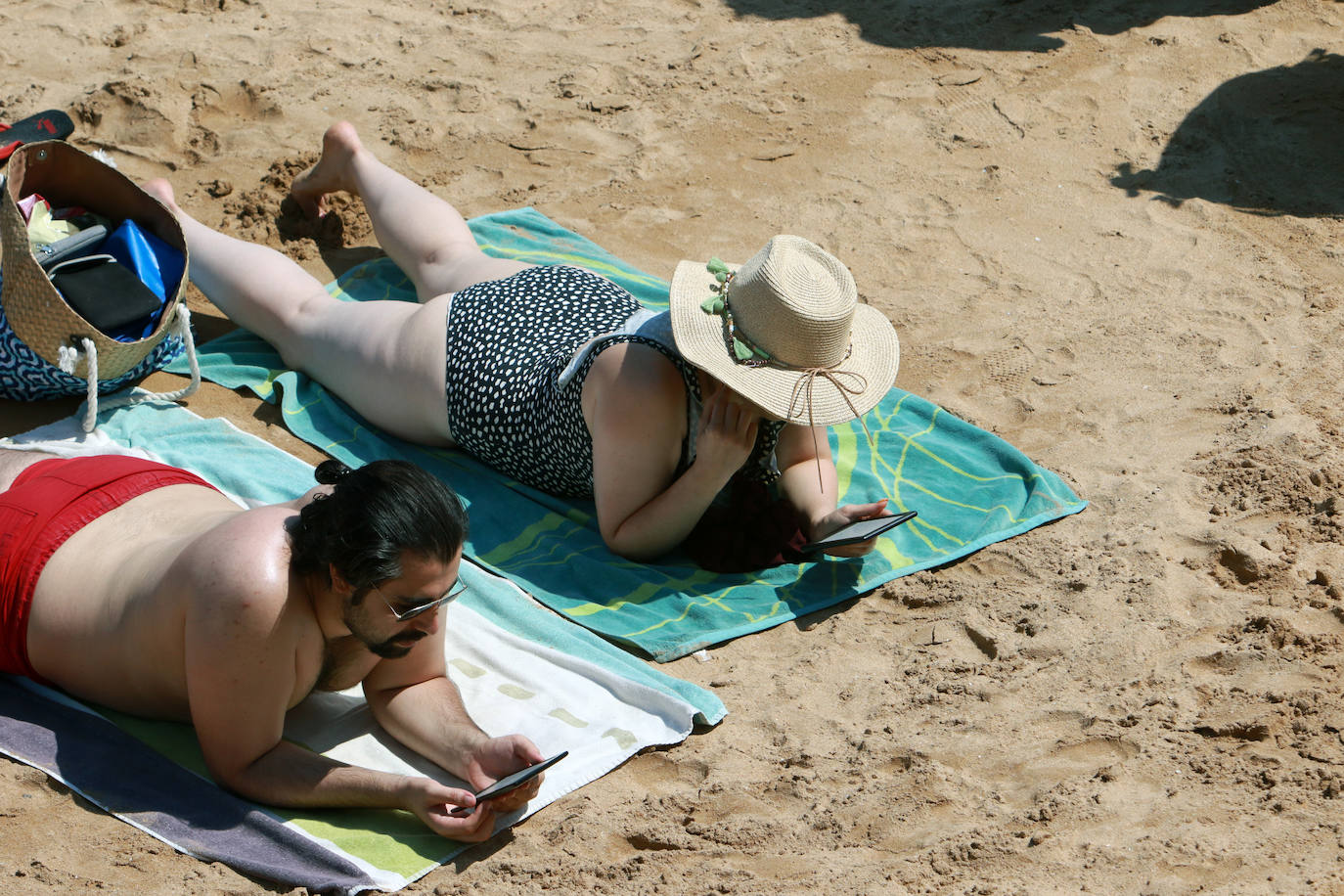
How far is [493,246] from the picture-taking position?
17.3 feet

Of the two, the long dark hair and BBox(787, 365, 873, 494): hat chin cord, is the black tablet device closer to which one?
BBox(787, 365, 873, 494): hat chin cord

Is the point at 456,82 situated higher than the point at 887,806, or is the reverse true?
the point at 456,82

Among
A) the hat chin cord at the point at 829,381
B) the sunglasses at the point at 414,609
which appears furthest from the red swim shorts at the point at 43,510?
the hat chin cord at the point at 829,381

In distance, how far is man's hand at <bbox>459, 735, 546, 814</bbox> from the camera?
2.75 meters

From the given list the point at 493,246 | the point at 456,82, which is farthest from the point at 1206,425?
the point at 456,82

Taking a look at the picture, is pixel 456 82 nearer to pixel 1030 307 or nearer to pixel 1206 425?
pixel 1030 307

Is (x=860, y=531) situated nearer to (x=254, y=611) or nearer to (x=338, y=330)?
(x=254, y=611)

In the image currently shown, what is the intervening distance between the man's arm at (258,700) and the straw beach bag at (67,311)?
1744 millimetres

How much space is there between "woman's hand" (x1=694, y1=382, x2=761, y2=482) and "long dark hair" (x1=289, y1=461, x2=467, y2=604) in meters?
1.02

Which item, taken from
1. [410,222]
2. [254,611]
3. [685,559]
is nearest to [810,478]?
[685,559]

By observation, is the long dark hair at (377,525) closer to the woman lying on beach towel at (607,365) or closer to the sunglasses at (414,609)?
the sunglasses at (414,609)

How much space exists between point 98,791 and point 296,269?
2.37 meters

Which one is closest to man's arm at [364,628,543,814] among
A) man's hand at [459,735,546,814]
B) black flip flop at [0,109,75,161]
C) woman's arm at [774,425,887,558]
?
man's hand at [459,735,546,814]

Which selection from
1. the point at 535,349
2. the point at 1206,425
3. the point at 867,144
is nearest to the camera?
the point at 535,349
